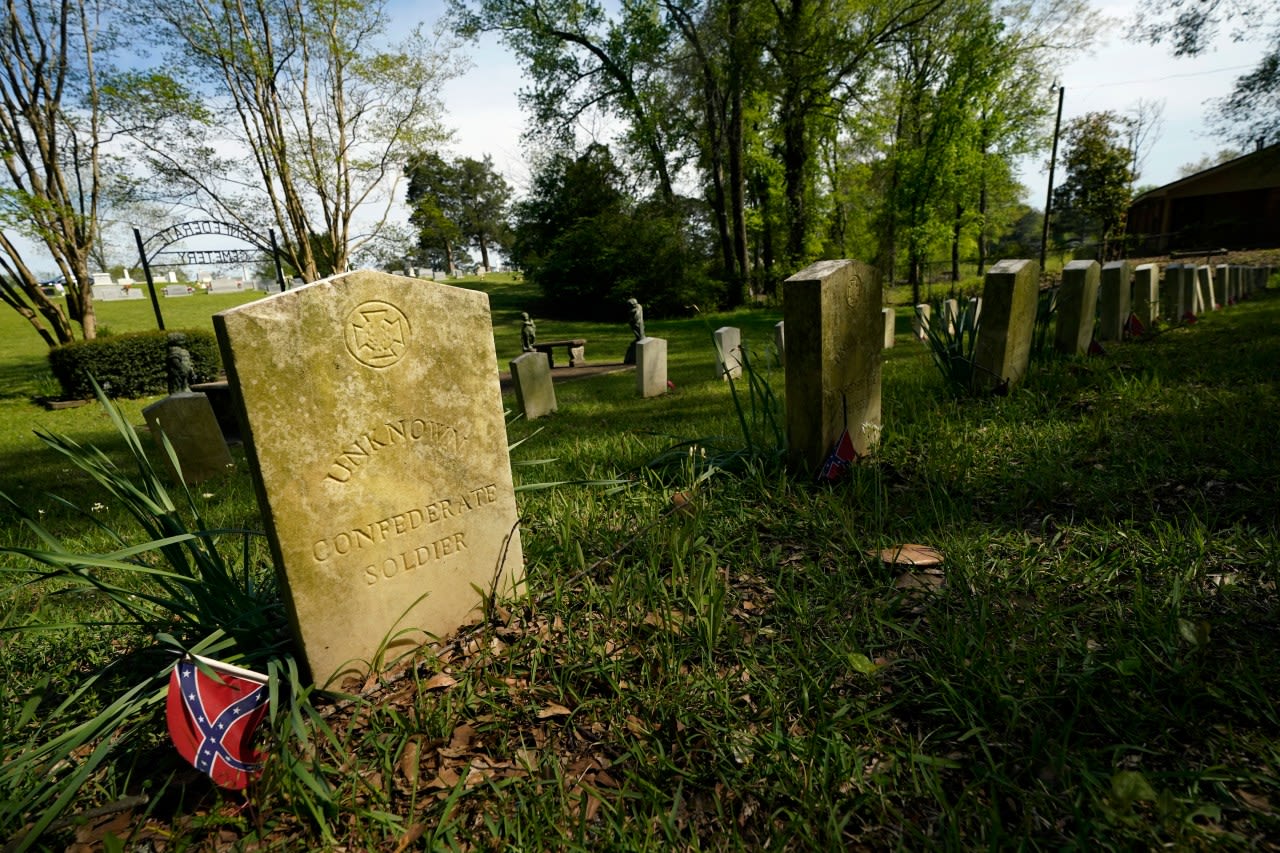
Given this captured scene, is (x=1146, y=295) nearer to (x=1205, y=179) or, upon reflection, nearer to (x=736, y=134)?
(x=736, y=134)

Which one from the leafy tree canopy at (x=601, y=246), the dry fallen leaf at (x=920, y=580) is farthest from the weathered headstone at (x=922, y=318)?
the leafy tree canopy at (x=601, y=246)

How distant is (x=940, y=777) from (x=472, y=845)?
121 centimetres

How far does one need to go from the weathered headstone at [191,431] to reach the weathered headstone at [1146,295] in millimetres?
10521

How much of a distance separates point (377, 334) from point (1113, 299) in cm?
730

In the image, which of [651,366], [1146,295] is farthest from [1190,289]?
[651,366]

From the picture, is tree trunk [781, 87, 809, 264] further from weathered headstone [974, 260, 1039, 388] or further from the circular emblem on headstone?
the circular emblem on headstone

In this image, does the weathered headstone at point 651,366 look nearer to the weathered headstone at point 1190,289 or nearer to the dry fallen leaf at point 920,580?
the dry fallen leaf at point 920,580

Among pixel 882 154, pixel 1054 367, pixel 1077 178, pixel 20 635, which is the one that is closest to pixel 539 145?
pixel 882 154

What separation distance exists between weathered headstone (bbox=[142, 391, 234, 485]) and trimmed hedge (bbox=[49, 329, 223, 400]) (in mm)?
7354

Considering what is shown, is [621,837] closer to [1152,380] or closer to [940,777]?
[940,777]

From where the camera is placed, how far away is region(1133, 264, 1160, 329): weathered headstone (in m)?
7.07

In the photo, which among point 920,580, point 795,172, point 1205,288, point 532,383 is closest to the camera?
point 920,580

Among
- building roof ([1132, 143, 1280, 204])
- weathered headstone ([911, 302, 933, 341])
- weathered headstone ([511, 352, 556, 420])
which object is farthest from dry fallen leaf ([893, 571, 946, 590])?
building roof ([1132, 143, 1280, 204])

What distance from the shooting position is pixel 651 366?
750 cm
